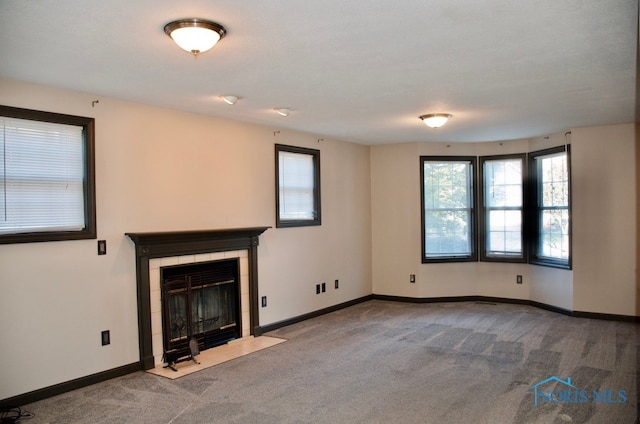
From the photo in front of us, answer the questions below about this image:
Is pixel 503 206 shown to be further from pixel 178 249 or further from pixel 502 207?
pixel 178 249

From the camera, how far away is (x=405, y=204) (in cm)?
744

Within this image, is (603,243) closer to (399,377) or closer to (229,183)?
(399,377)

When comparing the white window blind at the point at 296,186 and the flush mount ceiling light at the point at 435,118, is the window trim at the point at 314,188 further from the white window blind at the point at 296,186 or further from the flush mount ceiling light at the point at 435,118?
the flush mount ceiling light at the point at 435,118

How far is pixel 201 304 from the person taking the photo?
5020 mm

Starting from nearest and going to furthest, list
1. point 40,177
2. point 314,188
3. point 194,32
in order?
point 194,32, point 40,177, point 314,188

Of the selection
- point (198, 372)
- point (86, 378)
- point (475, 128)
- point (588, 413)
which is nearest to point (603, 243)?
point (475, 128)

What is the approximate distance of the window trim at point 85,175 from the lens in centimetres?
366

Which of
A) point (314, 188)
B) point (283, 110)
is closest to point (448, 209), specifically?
point (314, 188)

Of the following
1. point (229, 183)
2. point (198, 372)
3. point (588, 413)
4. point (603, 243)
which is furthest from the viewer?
point (603, 243)

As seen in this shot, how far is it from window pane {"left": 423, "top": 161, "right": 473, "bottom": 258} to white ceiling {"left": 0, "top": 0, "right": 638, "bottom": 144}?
237 cm

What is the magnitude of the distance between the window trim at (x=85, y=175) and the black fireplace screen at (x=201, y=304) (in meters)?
0.86

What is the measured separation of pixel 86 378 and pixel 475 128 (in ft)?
16.7

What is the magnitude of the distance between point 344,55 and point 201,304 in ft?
10.1

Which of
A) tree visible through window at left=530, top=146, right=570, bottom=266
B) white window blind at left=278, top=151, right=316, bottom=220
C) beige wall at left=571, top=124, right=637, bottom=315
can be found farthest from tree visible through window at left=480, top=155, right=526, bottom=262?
white window blind at left=278, top=151, right=316, bottom=220
